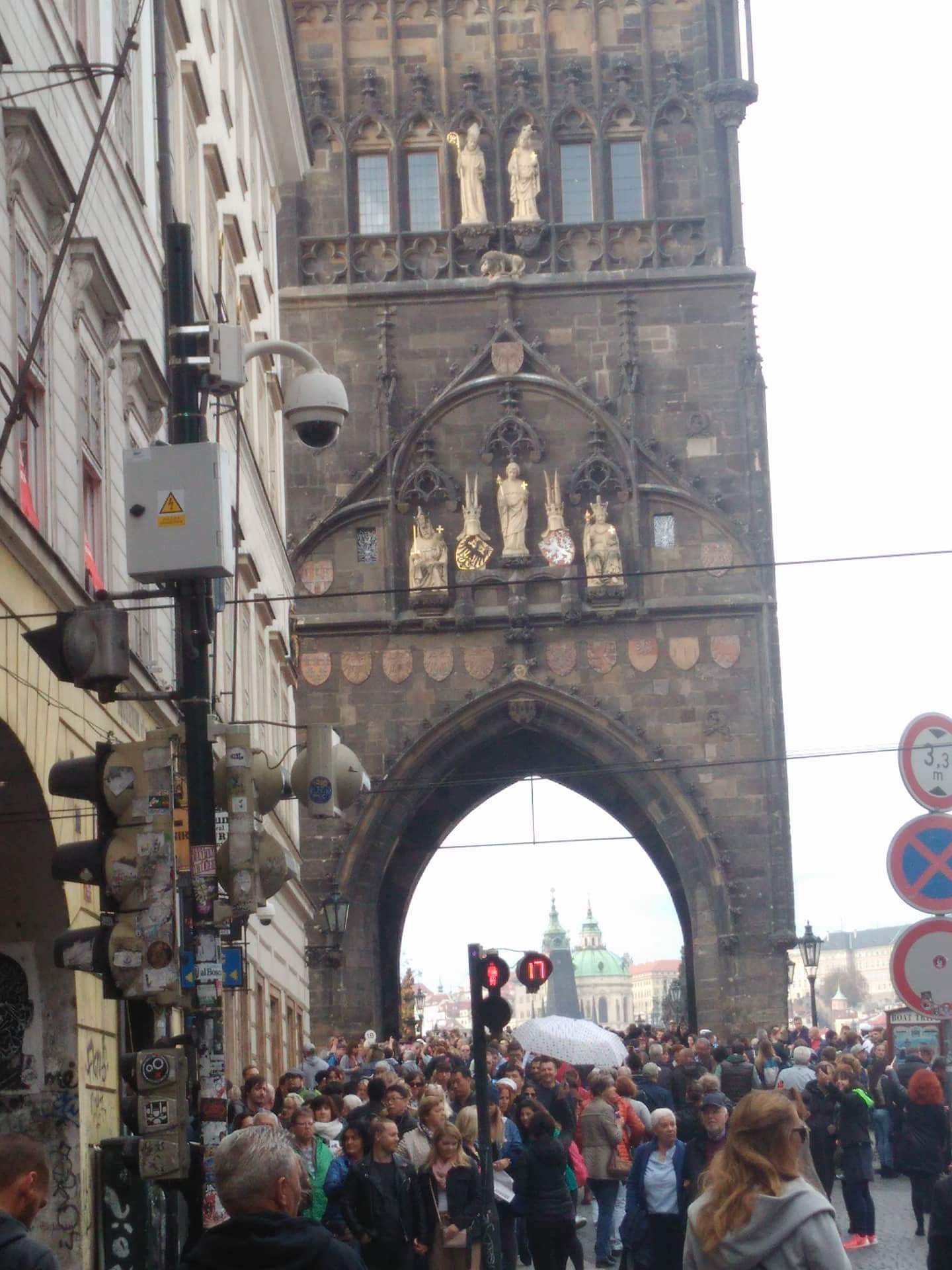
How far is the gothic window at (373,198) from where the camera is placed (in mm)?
35750

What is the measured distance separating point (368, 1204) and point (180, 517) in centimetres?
419

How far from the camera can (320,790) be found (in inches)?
384

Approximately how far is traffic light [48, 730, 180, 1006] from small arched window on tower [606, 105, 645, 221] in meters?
28.6

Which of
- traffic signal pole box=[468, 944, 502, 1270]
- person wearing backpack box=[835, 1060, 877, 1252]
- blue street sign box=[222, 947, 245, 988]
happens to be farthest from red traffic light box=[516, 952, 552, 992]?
traffic signal pole box=[468, 944, 502, 1270]

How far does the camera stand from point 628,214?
35.7 metres

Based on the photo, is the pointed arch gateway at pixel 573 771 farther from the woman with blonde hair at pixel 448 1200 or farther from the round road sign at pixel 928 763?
the round road sign at pixel 928 763

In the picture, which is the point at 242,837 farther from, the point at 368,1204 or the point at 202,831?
the point at 368,1204

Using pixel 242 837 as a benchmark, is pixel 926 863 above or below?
below

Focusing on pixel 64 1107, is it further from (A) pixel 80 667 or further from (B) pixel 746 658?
(B) pixel 746 658

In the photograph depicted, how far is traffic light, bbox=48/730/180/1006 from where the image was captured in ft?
25.0

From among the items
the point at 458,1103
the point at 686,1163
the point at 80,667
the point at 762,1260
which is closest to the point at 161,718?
the point at 458,1103

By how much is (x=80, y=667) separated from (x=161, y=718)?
6854 millimetres

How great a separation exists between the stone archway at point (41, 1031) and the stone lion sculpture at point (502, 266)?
24301 mm

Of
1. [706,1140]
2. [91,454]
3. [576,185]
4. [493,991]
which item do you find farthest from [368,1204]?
[576,185]
